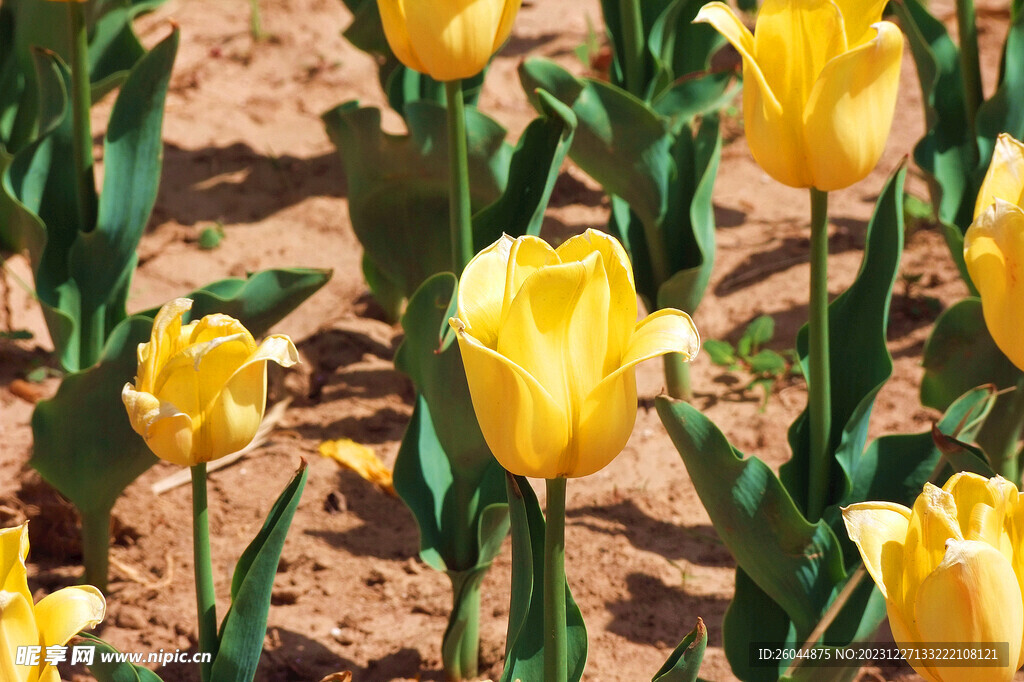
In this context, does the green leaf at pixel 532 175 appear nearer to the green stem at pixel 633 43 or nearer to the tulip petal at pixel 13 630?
the green stem at pixel 633 43

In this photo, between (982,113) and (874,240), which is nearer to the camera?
(874,240)

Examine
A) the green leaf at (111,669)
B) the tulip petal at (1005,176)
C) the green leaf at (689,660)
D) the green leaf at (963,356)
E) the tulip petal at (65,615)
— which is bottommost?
the green leaf at (963,356)

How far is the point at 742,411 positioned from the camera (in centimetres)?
254

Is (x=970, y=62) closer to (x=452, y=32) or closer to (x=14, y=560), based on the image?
(x=452, y=32)

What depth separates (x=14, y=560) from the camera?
3.34ft

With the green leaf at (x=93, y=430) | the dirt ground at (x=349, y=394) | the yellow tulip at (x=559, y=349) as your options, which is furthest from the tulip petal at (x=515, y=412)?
the dirt ground at (x=349, y=394)

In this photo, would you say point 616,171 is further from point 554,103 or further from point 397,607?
point 397,607

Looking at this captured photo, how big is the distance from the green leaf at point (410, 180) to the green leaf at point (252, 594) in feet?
3.04

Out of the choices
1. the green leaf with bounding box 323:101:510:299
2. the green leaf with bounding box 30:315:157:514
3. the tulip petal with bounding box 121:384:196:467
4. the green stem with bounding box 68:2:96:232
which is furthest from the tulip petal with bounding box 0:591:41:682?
the green leaf with bounding box 323:101:510:299

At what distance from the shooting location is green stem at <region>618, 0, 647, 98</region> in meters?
2.38

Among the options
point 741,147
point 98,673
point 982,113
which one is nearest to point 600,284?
point 98,673

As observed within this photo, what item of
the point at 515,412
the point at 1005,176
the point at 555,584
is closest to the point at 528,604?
the point at 555,584

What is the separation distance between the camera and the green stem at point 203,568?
4.22 ft

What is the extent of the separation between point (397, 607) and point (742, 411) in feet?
3.10
